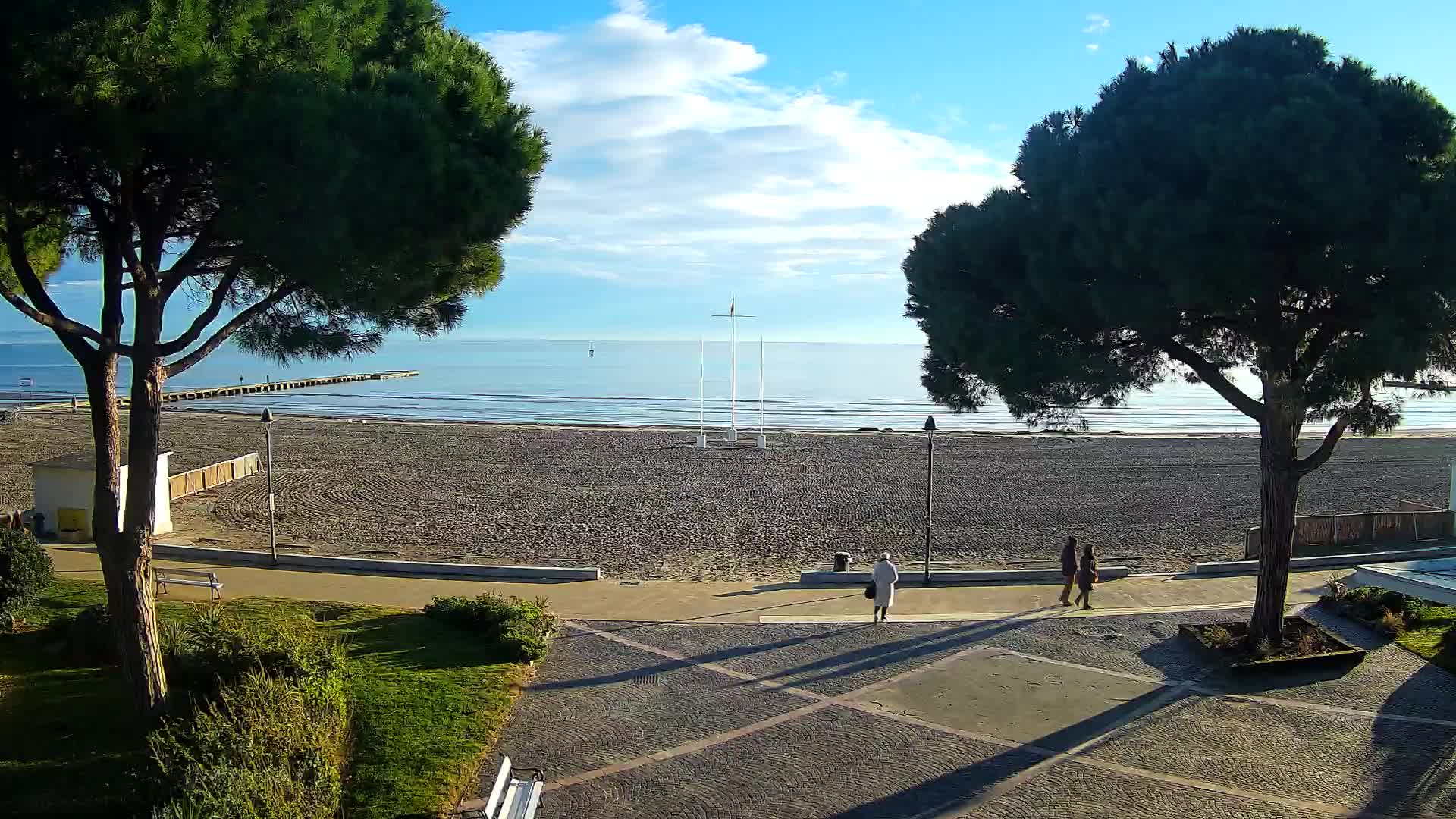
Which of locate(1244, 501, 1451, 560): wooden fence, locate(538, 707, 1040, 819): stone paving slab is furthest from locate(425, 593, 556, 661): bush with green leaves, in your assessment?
locate(1244, 501, 1451, 560): wooden fence

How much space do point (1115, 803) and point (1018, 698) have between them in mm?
2250

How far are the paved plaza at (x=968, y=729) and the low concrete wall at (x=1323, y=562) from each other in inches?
185

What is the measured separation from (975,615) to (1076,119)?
6.67m

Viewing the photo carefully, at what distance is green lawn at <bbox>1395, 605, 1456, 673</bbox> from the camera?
10.7 m

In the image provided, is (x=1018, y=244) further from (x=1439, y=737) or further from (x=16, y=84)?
(x=16, y=84)

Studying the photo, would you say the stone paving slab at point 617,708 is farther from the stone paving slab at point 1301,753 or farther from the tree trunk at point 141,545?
the stone paving slab at point 1301,753

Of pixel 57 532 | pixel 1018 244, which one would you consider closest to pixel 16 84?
pixel 1018 244

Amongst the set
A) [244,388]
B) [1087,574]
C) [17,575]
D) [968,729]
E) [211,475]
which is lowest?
[968,729]

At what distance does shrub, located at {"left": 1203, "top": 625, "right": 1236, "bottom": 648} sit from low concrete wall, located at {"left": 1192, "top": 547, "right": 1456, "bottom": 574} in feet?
18.2

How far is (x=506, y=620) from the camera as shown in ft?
35.4

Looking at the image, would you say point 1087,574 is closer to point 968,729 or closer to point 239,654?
point 968,729

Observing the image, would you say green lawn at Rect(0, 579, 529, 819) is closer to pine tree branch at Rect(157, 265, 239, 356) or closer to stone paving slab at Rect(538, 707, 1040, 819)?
stone paving slab at Rect(538, 707, 1040, 819)

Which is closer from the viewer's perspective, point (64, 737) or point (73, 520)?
point (64, 737)

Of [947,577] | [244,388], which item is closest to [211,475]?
[947,577]
